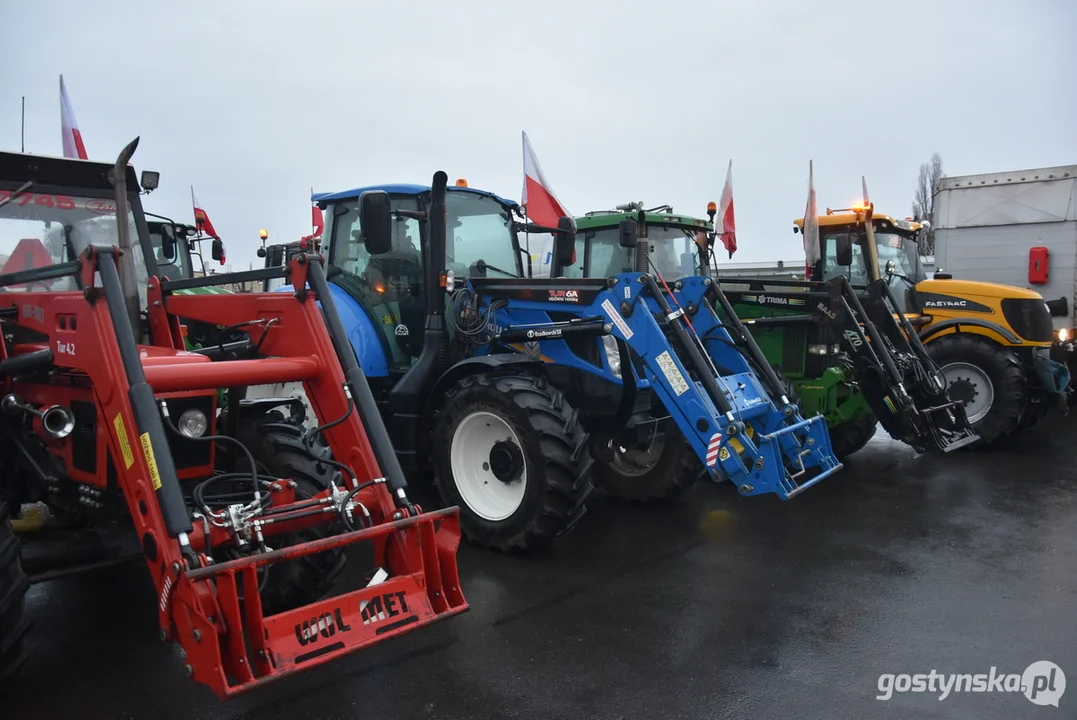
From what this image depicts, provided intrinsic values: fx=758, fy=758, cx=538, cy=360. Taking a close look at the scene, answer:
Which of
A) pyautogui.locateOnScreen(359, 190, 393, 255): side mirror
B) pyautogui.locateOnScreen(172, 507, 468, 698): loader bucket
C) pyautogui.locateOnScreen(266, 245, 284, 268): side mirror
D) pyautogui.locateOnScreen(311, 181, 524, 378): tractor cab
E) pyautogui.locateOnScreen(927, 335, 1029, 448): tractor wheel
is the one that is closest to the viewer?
pyautogui.locateOnScreen(172, 507, 468, 698): loader bucket

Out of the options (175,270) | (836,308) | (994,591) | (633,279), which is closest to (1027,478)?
(836,308)

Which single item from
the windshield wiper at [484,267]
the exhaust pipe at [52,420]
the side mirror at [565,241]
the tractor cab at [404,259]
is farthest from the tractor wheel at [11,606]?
the side mirror at [565,241]

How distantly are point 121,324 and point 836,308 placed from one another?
19.0 ft

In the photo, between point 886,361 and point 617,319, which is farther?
point 886,361

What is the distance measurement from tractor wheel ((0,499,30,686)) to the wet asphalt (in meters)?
0.24

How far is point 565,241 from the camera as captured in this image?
615 centimetres

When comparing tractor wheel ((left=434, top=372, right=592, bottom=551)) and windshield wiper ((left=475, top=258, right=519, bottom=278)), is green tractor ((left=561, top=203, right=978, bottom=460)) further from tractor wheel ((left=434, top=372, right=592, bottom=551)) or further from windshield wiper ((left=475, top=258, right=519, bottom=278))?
tractor wheel ((left=434, top=372, right=592, bottom=551))

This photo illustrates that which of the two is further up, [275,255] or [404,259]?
[275,255]

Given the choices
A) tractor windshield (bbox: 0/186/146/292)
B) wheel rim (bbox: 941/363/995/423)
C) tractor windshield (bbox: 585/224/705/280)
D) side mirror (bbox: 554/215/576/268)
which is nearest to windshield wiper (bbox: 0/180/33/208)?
tractor windshield (bbox: 0/186/146/292)

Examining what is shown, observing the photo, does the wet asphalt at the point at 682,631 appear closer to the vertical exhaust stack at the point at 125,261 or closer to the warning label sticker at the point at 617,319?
the warning label sticker at the point at 617,319

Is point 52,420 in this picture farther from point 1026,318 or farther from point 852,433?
point 1026,318

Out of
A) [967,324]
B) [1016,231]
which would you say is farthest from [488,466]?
[1016,231]

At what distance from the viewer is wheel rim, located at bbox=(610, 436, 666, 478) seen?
6.03 metres

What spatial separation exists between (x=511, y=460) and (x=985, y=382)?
5.90 m
